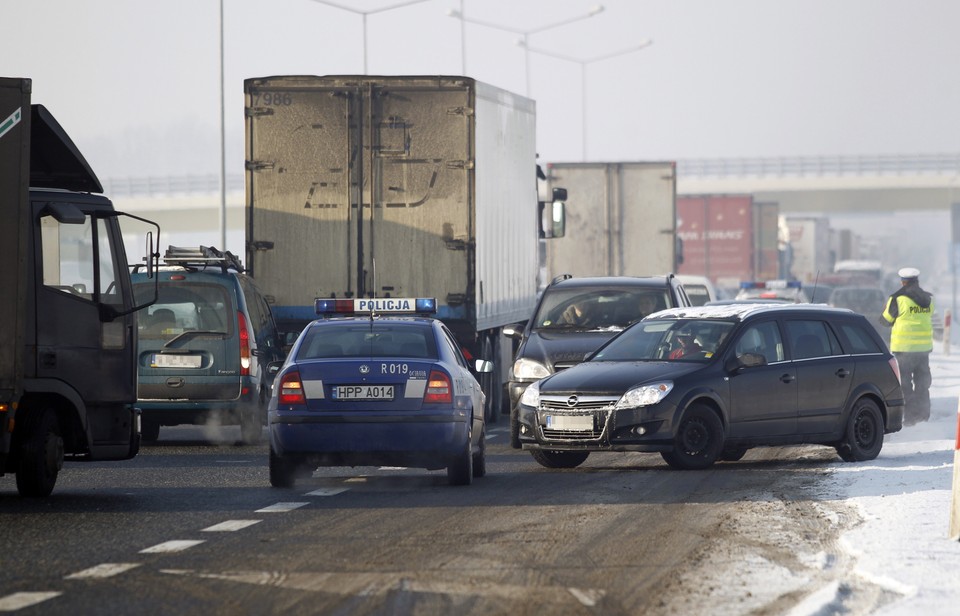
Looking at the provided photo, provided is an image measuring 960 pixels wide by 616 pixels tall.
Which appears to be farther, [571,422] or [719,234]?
[719,234]

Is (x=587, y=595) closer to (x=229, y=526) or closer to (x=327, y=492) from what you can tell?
(x=229, y=526)

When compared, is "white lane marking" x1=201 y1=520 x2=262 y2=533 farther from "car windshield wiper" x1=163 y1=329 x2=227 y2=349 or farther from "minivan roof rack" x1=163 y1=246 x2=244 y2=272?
"minivan roof rack" x1=163 y1=246 x2=244 y2=272

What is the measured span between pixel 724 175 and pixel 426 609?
80.4m

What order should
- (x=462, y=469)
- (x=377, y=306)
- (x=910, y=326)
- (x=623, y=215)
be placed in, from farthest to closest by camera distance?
(x=623, y=215)
(x=910, y=326)
(x=377, y=306)
(x=462, y=469)

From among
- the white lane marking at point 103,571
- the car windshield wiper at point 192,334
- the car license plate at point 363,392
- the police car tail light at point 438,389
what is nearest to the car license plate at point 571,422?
the police car tail light at point 438,389

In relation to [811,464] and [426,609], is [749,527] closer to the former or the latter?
[426,609]

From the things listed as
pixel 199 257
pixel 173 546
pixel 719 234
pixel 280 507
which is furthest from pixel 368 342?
pixel 719 234

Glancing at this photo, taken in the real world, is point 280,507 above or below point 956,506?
below

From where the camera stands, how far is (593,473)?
15.8 meters

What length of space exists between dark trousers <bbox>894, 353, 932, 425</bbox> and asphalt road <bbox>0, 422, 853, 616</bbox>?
6.53m

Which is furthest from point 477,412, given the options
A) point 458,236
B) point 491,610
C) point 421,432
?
point 491,610

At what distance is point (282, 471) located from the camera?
1438 centimetres

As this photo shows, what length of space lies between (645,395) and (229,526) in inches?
199

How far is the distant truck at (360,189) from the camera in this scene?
20328mm
